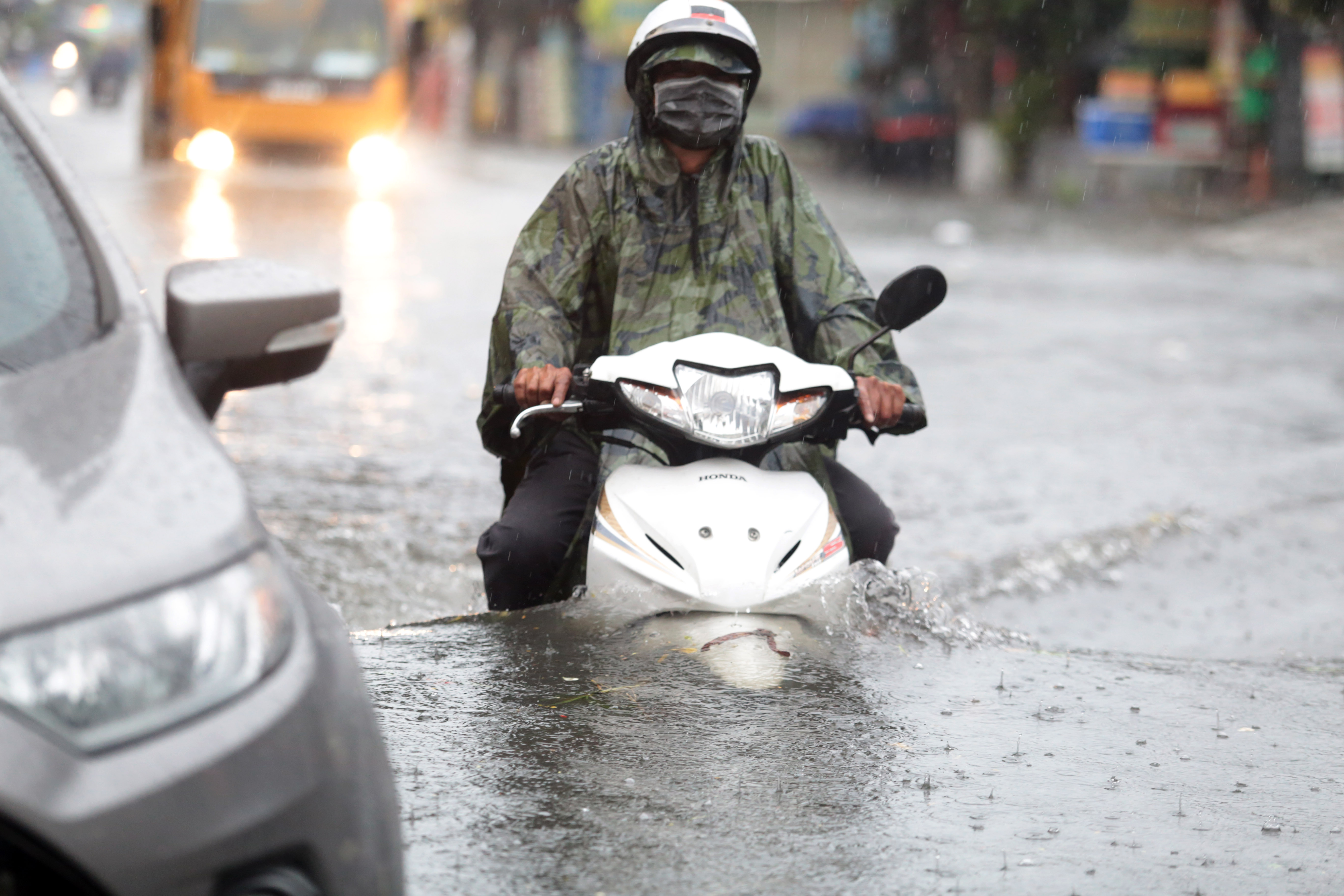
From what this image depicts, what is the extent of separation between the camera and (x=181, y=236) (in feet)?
50.6

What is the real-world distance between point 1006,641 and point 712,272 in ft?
4.19

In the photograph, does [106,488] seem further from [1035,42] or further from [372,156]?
[1035,42]

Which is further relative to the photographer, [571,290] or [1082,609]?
[1082,609]

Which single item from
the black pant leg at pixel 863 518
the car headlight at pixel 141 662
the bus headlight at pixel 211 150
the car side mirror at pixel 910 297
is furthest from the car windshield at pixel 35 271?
the bus headlight at pixel 211 150

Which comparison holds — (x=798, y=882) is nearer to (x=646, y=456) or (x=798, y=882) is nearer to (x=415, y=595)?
(x=646, y=456)

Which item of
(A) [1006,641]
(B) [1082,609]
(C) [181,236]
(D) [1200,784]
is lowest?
(C) [181,236]

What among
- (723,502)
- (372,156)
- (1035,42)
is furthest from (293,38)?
(723,502)

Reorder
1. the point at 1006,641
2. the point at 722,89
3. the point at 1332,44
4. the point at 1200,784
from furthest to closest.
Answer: the point at 1332,44
the point at 1006,641
the point at 722,89
the point at 1200,784

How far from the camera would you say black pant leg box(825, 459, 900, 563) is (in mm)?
4164

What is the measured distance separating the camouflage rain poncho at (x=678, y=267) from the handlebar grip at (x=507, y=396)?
0.42 feet

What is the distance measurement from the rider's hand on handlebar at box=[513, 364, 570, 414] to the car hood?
140cm

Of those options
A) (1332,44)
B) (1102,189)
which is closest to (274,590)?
(1332,44)

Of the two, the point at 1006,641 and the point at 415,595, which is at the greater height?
the point at 1006,641

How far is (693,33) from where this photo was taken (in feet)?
13.1
